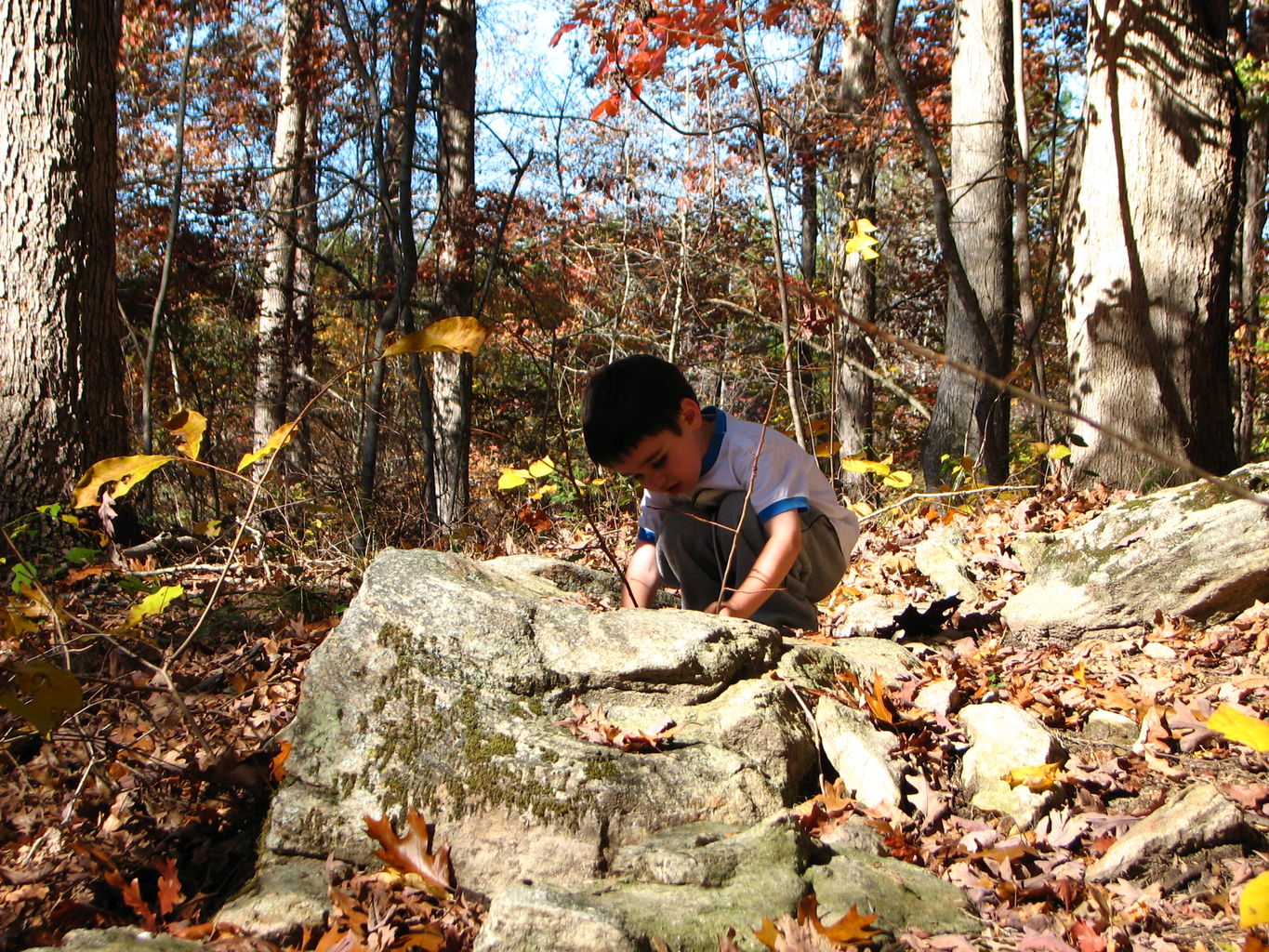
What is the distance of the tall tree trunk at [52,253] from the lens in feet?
14.8

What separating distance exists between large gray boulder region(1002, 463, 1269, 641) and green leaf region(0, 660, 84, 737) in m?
2.97

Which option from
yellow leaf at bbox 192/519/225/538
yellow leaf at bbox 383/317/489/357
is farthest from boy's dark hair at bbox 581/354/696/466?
yellow leaf at bbox 192/519/225/538

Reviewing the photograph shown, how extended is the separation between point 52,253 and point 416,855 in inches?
162

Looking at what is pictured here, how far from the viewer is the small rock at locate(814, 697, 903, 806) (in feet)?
7.27

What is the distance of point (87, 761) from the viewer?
2.44 m

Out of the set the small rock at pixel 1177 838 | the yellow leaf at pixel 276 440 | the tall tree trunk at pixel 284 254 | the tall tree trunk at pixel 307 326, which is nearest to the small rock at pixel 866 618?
the small rock at pixel 1177 838

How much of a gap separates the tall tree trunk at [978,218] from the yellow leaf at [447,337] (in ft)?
16.6

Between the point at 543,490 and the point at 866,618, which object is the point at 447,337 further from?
the point at 543,490

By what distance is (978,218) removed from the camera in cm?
725

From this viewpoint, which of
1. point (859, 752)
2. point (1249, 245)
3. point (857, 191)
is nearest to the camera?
point (859, 752)

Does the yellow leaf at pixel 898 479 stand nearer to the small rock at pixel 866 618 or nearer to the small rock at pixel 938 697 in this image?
the small rock at pixel 866 618

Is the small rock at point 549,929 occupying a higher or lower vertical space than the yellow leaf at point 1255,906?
lower

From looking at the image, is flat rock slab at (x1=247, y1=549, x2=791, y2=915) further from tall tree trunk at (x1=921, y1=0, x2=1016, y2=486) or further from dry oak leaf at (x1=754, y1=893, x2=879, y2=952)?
tall tree trunk at (x1=921, y1=0, x2=1016, y2=486)

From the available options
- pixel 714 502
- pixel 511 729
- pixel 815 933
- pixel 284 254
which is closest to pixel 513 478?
pixel 714 502
